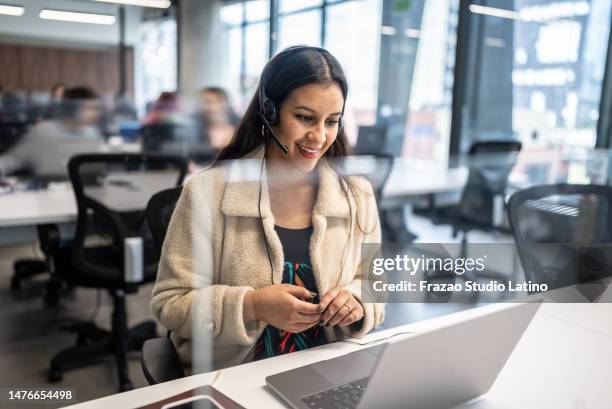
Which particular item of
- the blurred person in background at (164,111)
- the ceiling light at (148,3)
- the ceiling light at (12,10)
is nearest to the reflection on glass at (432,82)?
the blurred person in background at (164,111)

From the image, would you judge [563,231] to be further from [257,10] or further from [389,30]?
[389,30]

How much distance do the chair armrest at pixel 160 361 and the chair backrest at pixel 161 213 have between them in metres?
0.19

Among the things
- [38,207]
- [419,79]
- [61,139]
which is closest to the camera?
[38,207]

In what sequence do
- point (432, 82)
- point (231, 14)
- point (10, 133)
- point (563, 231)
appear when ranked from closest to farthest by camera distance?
point (231, 14)
point (563, 231)
point (10, 133)
point (432, 82)

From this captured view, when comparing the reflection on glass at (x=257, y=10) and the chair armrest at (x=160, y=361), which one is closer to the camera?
the chair armrest at (x=160, y=361)

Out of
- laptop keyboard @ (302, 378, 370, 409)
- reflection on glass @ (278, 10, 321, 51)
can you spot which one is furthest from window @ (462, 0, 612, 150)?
laptop keyboard @ (302, 378, 370, 409)

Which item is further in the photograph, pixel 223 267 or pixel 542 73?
pixel 542 73

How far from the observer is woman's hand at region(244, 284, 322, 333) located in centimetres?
100

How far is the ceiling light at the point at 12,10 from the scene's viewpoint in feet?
3.19

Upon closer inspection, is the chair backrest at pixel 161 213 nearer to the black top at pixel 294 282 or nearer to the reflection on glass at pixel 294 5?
the black top at pixel 294 282

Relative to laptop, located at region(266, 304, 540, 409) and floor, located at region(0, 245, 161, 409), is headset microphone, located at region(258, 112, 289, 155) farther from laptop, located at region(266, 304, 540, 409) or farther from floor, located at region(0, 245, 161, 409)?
floor, located at region(0, 245, 161, 409)

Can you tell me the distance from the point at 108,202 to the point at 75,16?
895mm

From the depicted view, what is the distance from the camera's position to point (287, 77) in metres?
1.06

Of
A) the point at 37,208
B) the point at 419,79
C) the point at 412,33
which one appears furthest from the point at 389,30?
the point at 37,208
